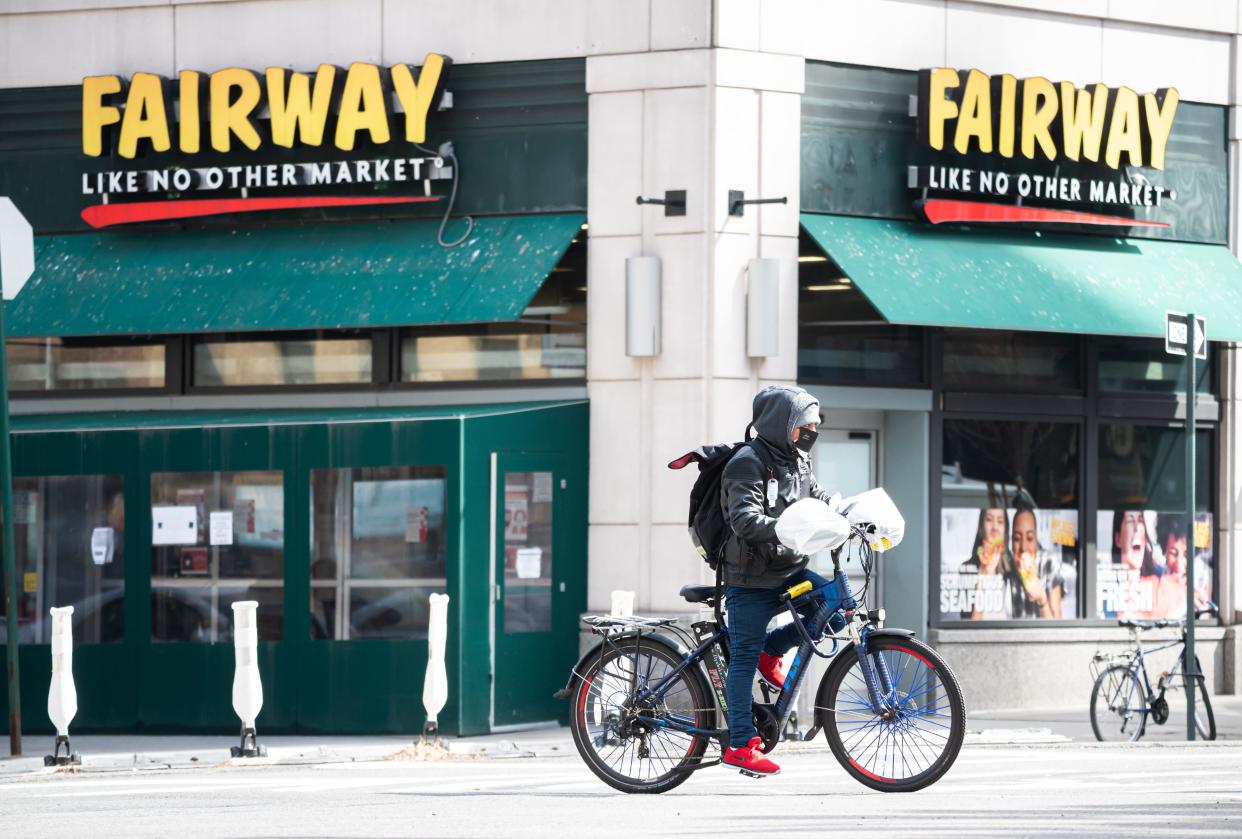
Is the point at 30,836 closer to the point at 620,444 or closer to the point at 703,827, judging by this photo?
the point at 703,827

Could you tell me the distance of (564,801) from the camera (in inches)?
366

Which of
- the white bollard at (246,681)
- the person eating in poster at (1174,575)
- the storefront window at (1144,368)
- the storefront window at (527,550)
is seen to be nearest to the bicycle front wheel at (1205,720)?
the person eating in poster at (1174,575)

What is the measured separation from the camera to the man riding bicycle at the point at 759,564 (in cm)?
894

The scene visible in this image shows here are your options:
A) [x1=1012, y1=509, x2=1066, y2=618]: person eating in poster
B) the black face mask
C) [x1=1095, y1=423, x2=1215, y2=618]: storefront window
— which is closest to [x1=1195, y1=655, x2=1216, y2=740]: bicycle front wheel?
[x1=1012, y1=509, x2=1066, y2=618]: person eating in poster

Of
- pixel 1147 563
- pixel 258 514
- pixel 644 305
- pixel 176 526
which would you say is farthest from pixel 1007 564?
pixel 176 526

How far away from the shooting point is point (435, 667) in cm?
1391

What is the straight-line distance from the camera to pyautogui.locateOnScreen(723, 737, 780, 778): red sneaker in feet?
29.4

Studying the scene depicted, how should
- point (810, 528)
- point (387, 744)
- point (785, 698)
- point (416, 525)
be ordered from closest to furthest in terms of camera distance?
point (810, 528) < point (785, 698) < point (387, 744) < point (416, 525)

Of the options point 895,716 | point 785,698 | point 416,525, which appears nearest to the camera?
point 895,716

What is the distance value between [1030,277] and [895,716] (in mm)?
8510

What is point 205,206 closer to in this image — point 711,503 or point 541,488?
point 541,488

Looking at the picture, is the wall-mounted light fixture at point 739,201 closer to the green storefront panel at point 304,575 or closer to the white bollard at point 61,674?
the green storefront panel at point 304,575

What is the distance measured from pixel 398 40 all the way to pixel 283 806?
8.99 meters

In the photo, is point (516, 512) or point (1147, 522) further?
point (1147, 522)
